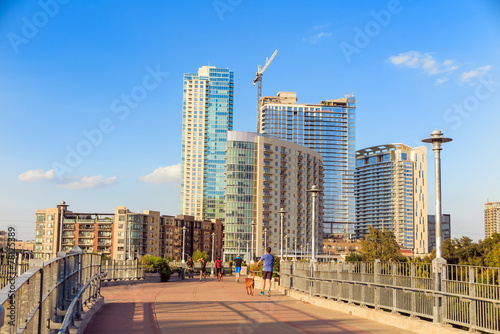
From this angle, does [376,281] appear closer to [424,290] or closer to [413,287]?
[413,287]

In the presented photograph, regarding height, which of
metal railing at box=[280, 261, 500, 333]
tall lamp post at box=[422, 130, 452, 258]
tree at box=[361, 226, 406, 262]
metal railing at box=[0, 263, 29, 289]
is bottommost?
tree at box=[361, 226, 406, 262]

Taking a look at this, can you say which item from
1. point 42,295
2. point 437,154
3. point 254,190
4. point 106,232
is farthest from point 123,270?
point 106,232

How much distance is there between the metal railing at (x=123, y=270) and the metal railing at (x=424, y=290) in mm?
15071

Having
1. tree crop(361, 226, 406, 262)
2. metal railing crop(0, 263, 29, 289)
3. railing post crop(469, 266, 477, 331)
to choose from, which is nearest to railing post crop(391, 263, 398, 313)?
railing post crop(469, 266, 477, 331)

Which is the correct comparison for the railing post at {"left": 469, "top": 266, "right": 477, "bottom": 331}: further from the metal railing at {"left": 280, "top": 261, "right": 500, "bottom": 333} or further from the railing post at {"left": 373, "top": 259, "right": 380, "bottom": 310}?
the railing post at {"left": 373, "top": 259, "right": 380, "bottom": 310}

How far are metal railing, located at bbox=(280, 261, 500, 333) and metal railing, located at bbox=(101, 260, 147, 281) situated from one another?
15071 millimetres

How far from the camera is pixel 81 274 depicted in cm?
1310

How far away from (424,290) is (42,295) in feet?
28.7

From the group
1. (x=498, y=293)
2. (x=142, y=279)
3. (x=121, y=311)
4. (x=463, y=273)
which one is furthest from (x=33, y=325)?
(x=142, y=279)

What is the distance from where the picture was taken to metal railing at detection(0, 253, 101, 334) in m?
4.86

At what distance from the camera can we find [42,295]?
21.5ft

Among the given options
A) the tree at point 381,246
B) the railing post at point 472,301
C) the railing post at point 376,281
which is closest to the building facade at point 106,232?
the tree at point 381,246

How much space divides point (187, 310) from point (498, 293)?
27.6ft

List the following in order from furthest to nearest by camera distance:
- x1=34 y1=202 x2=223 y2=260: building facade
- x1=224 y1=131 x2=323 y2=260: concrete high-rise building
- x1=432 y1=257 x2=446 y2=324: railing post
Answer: x1=34 y1=202 x2=223 y2=260: building facade < x1=224 y1=131 x2=323 y2=260: concrete high-rise building < x1=432 y1=257 x2=446 y2=324: railing post
